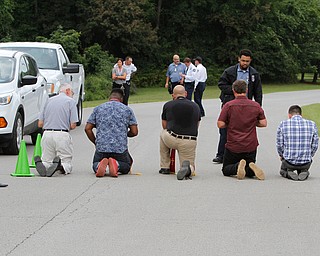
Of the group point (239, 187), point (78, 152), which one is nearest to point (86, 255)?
point (239, 187)

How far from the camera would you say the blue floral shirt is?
471 inches

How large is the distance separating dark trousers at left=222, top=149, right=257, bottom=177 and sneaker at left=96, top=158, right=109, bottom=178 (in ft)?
6.12

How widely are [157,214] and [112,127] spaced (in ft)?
10.9

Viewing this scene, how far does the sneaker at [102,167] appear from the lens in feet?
38.8

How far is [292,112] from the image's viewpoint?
1234 cm

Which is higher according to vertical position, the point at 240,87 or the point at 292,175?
the point at 240,87

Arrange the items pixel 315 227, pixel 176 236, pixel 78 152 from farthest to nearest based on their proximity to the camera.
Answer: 1. pixel 78 152
2. pixel 315 227
3. pixel 176 236

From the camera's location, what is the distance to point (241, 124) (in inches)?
476

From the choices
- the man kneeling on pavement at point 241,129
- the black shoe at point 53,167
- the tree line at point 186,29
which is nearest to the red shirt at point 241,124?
the man kneeling on pavement at point 241,129

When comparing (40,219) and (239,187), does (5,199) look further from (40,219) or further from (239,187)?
(239,187)

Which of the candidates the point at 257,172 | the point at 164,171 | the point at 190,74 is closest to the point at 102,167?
the point at 164,171

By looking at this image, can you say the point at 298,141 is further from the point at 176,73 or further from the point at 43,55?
the point at 176,73

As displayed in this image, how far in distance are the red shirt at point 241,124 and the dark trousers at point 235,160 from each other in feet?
0.28

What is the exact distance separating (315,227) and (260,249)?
4.11 feet
